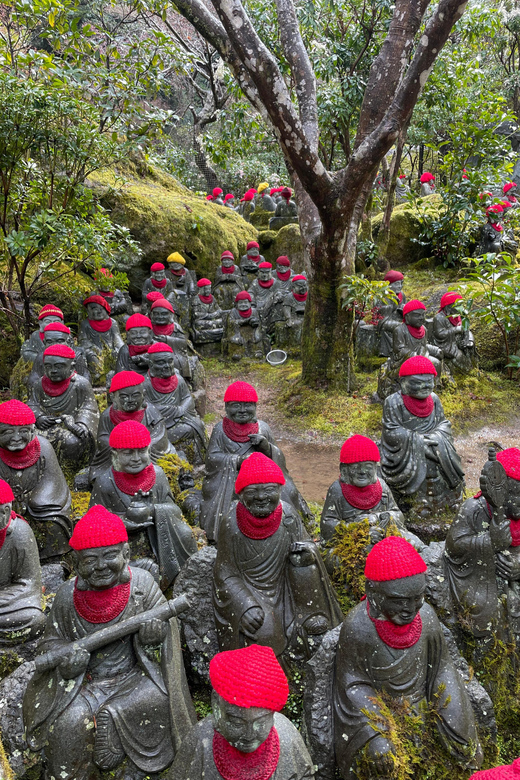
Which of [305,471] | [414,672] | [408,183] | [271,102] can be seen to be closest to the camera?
[414,672]

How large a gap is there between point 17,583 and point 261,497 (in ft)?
6.46

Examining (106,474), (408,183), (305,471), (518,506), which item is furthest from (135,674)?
(408,183)

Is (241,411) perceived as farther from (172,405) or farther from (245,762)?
(245,762)

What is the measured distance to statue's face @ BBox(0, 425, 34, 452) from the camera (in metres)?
5.16

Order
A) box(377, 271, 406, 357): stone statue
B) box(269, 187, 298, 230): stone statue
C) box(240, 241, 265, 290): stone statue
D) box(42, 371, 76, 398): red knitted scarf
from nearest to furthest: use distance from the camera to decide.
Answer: box(42, 371, 76, 398): red knitted scarf, box(377, 271, 406, 357): stone statue, box(240, 241, 265, 290): stone statue, box(269, 187, 298, 230): stone statue

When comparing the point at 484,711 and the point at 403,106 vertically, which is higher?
the point at 403,106

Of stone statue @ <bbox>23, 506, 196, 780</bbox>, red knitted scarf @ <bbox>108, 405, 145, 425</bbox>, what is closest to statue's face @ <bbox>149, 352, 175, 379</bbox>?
red knitted scarf @ <bbox>108, 405, 145, 425</bbox>

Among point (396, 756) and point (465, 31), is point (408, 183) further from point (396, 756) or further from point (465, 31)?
point (396, 756)

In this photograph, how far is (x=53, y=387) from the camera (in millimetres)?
7441

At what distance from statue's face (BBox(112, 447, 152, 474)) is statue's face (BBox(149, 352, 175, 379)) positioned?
324 cm

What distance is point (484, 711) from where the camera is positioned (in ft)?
11.7

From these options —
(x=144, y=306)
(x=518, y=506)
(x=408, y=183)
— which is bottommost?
(x=518, y=506)

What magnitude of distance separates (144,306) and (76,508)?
353 inches

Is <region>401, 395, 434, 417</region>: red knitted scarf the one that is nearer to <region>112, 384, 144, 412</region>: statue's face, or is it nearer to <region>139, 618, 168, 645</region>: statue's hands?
<region>112, 384, 144, 412</region>: statue's face
